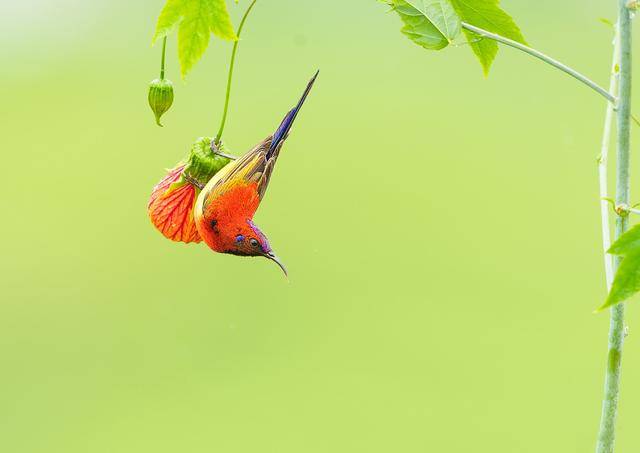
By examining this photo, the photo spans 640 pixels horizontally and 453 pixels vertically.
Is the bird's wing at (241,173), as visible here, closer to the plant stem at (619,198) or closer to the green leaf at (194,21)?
the green leaf at (194,21)

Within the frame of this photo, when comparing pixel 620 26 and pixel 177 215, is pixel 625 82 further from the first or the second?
pixel 177 215

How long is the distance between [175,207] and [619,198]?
0.48 metres

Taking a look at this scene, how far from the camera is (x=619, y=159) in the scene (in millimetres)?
606

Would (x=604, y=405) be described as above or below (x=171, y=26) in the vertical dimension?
below

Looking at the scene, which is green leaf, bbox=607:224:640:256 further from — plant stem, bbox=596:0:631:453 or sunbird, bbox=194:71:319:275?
sunbird, bbox=194:71:319:275

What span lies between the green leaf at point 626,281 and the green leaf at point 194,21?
1.25ft

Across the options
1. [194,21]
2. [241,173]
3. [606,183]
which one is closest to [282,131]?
[241,173]

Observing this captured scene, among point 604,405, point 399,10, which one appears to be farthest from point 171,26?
point 604,405

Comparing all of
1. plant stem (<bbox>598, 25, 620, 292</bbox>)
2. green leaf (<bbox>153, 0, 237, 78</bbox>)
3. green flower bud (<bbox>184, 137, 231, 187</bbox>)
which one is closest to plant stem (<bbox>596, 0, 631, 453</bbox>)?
plant stem (<bbox>598, 25, 620, 292</bbox>)

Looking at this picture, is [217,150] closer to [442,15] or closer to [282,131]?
[282,131]

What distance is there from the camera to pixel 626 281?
558 mm

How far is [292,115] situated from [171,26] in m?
0.22

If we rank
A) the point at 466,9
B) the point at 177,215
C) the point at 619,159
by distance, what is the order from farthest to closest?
the point at 177,215
the point at 466,9
the point at 619,159

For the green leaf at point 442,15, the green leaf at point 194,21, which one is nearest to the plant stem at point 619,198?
the green leaf at point 442,15
